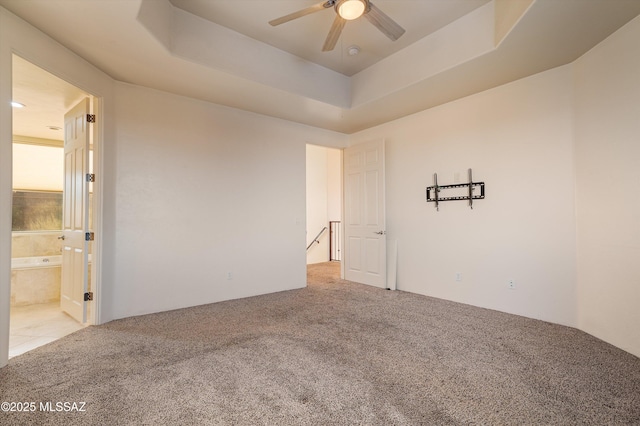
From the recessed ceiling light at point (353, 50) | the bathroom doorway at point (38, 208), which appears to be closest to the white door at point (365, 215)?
the recessed ceiling light at point (353, 50)

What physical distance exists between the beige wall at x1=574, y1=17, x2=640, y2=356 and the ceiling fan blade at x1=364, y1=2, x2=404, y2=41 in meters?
1.94

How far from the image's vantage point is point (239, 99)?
151 inches

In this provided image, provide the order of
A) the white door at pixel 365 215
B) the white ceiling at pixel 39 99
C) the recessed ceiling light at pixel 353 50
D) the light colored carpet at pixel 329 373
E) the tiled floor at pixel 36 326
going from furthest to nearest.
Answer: the white door at pixel 365 215, the recessed ceiling light at pixel 353 50, the white ceiling at pixel 39 99, the tiled floor at pixel 36 326, the light colored carpet at pixel 329 373

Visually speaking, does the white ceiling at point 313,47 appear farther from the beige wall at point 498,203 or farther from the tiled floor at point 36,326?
the tiled floor at point 36,326

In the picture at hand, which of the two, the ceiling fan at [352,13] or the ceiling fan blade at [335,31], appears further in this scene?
the ceiling fan blade at [335,31]

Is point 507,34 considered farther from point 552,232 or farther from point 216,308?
point 216,308

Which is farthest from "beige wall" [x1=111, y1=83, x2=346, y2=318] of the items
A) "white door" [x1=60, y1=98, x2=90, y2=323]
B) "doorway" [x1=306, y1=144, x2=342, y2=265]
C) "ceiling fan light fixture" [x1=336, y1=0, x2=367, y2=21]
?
"doorway" [x1=306, y1=144, x2=342, y2=265]

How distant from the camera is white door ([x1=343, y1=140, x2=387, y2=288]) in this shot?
4.73 m

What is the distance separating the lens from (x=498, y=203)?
3.51 meters

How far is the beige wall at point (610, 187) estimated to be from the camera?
239cm

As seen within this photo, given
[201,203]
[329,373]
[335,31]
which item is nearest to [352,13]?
[335,31]

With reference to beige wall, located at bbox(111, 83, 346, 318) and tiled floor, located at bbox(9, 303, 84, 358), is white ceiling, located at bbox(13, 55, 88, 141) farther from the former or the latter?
tiled floor, located at bbox(9, 303, 84, 358)

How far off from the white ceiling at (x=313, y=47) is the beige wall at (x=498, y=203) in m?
0.36

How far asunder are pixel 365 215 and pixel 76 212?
4.02m
